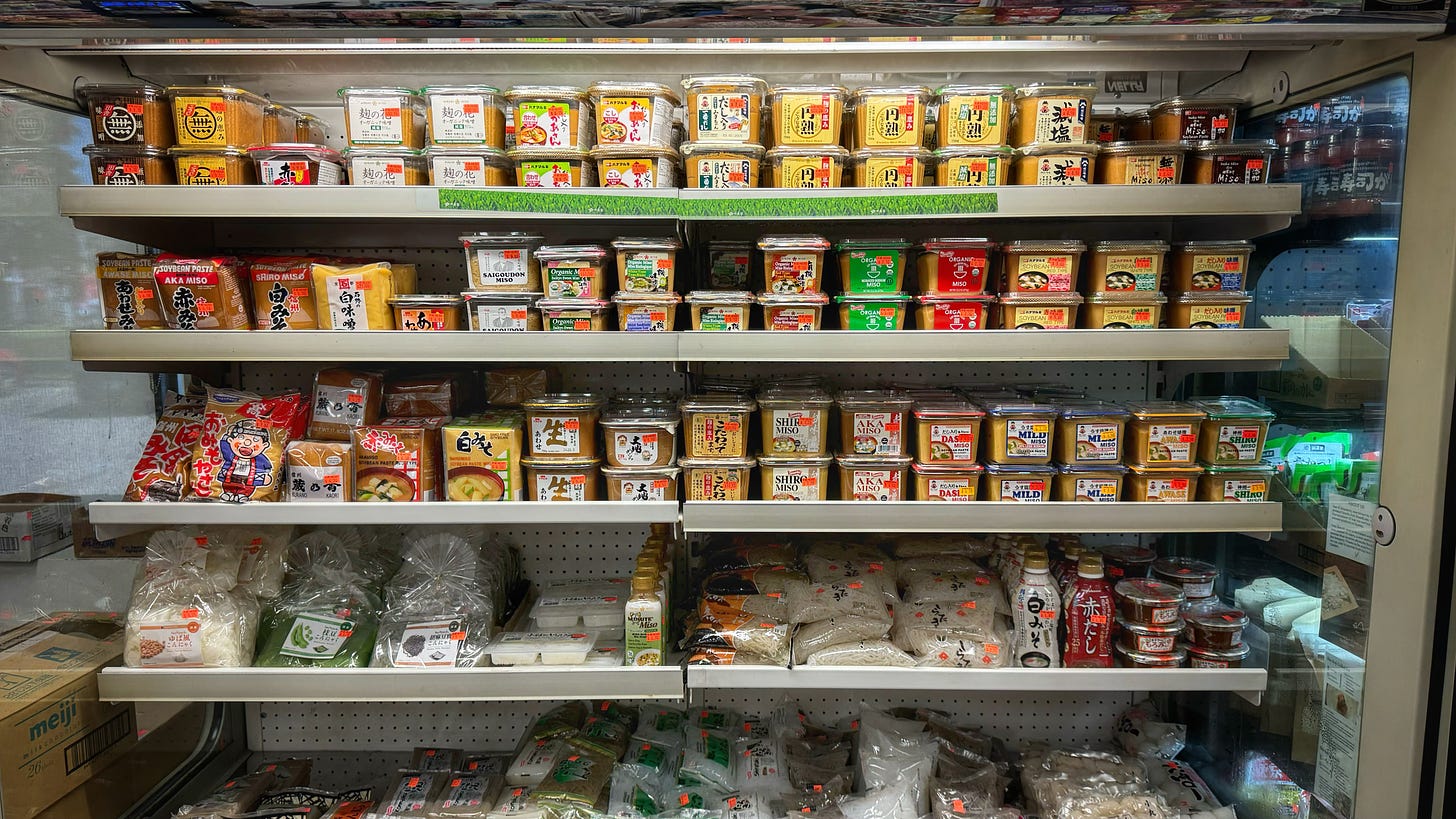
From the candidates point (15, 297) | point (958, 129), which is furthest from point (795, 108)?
point (15, 297)

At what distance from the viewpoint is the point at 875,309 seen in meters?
1.88

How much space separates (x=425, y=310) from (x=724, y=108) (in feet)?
2.80

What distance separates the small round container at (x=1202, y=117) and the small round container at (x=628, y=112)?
1.21 meters

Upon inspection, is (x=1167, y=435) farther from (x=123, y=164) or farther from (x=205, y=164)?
(x=123, y=164)

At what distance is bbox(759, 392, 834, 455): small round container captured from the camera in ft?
6.33

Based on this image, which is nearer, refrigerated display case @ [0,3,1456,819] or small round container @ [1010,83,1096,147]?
refrigerated display case @ [0,3,1456,819]

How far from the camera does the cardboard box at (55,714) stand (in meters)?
1.74

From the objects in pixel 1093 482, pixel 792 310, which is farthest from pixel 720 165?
pixel 1093 482

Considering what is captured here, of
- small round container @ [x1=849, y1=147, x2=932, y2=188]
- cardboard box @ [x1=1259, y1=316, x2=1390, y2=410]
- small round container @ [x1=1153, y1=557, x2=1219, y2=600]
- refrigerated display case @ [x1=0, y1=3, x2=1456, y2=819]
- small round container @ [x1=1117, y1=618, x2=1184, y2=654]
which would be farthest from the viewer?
small round container @ [x1=1153, y1=557, x2=1219, y2=600]

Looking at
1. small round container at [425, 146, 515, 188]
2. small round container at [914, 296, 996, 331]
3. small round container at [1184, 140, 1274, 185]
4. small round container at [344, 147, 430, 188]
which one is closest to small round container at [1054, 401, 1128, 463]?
small round container at [914, 296, 996, 331]

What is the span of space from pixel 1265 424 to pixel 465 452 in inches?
76.1

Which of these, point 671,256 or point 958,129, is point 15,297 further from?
point 958,129

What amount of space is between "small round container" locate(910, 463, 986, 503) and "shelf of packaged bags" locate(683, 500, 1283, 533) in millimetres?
67

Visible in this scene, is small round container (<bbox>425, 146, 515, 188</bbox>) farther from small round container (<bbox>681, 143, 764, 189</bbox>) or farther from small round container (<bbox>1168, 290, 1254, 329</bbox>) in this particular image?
small round container (<bbox>1168, 290, 1254, 329</bbox>)
